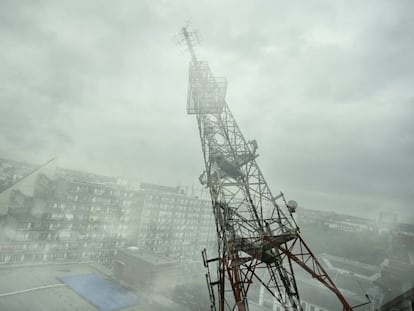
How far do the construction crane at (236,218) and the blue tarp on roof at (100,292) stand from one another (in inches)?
809

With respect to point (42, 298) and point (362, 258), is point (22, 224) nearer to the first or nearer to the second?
point (42, 298)

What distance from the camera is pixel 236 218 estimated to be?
37.9ft

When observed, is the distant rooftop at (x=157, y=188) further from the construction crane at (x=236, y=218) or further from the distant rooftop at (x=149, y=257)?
the construction crane at (x=236, y=218)

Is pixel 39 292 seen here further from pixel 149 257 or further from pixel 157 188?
pixel 157 188

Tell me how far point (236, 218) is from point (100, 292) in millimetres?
25617

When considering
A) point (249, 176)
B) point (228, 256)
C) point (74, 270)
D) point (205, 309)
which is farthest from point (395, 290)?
point (74, 270)

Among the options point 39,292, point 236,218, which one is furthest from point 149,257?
point 236,218

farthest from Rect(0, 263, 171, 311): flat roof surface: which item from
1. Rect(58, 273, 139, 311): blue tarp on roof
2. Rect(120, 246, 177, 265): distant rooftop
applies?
Rect(120, 246, 177, 265): distant rooftop

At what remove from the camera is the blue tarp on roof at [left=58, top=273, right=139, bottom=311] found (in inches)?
1059

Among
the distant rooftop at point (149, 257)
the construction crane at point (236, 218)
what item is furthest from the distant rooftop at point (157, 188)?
the construction crane at point (236, 218)

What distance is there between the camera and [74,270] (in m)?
34.8

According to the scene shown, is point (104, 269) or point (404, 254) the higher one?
point (404, 254)

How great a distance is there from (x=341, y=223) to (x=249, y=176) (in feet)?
242

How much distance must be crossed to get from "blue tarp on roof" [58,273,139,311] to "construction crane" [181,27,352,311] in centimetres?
2055
